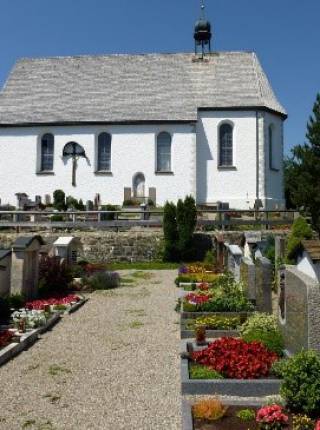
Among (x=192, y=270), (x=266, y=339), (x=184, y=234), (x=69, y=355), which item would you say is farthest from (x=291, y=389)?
(x=184, y=234)

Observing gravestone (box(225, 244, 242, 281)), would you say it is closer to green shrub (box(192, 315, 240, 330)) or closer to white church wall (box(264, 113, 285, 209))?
green shrub (box(192, 315, 240, 330))

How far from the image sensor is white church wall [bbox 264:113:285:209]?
30.5 m

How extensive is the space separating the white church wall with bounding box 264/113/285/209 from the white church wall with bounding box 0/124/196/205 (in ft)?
15.9

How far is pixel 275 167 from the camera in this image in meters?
31.6

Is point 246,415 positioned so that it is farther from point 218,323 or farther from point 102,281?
point 102,281

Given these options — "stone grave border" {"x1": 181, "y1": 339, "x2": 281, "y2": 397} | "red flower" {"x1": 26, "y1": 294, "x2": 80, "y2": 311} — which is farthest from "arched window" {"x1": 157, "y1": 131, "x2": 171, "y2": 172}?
"stone grave border" {"x1": 181, "y1": 339, "x2": 281, "y2": 397}

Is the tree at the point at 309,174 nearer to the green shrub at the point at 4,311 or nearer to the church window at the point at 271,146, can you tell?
the church window at the point at 271,146

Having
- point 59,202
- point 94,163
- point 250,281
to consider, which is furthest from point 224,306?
point 94,163

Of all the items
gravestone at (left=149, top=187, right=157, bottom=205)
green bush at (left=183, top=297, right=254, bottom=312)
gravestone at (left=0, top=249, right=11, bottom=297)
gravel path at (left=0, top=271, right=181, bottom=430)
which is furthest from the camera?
gravestone at (left=149, top=187, right=157, bottom=205)

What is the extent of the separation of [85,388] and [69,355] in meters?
1.71

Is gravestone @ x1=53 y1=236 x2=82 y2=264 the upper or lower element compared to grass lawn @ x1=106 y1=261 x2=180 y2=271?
upper

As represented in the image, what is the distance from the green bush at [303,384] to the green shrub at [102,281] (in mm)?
10004

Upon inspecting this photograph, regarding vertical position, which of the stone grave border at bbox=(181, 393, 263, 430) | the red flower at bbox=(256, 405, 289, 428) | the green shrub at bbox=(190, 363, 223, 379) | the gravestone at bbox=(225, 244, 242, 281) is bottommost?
the stone grave border at bbox=(181, 393, 263, 430)

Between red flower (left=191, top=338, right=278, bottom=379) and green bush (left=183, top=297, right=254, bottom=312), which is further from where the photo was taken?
green bush (left=183, top=297, right=254, bottom=312)
